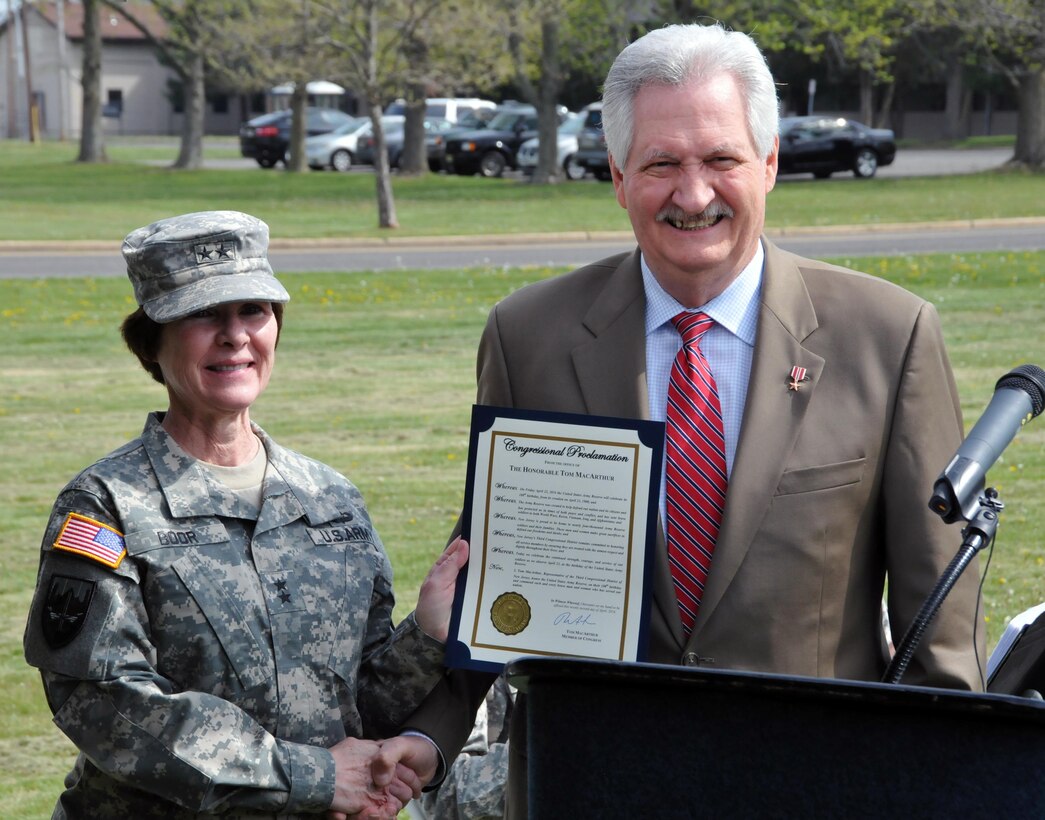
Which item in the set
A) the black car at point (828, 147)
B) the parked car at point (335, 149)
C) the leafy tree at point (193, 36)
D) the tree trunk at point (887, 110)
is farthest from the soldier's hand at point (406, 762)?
the tree trunk at point (887, 110)

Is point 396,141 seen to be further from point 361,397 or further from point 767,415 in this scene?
point 767,415

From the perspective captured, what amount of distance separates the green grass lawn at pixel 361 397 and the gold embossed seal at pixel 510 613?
74cm

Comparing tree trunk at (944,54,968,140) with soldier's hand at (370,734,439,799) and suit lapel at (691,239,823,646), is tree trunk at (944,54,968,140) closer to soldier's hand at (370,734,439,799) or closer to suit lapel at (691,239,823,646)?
suit lapel at (691,239,823,646)

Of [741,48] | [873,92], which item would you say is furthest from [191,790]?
[873,92]

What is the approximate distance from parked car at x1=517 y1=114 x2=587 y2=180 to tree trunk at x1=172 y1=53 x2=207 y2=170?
33.4 ft

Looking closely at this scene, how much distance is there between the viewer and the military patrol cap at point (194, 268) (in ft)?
9.39

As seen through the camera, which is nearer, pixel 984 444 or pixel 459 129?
pixel 984 444

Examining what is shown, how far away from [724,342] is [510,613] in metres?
0.66

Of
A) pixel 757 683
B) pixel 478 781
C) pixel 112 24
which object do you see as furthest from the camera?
pixel 112 24

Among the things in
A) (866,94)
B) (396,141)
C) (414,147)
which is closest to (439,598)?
(414,147)

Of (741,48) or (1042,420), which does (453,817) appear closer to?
(741,48)

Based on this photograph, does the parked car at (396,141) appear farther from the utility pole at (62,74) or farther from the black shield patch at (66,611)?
the black shield patch at (66,611)

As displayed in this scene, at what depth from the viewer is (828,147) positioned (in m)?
38.6
